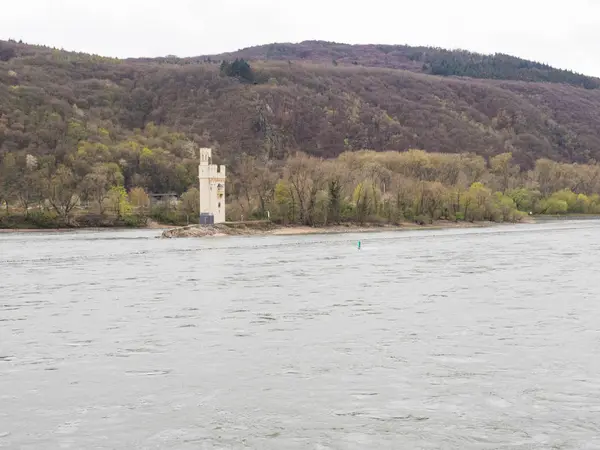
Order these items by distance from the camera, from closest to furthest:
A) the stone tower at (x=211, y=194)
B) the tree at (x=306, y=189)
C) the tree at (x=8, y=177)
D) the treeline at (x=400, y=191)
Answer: the stone tower at (x=211, y=194) → the tree at (x=306, y=189) → the treeline at (x=400, y=191) → the tree at (x=8, y=177)

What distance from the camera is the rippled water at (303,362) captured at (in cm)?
1548

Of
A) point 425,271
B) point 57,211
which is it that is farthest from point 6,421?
point 57,211

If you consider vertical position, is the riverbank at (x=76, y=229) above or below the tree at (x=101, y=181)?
below

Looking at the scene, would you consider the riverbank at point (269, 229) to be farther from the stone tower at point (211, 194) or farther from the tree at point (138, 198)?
the tree at point (138, 198)

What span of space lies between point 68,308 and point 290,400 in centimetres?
1730

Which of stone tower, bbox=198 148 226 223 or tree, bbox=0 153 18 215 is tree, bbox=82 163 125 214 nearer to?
tree, bbox=0 153 18 215

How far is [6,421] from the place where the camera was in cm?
1617

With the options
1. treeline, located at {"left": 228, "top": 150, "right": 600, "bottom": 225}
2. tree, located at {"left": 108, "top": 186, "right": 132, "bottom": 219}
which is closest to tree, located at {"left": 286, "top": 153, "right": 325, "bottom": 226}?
treeline, located at {"left": 228, "top": 150, "right": 600, "bottom": 225}

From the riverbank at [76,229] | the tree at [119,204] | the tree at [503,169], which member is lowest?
the riverbank at [76,229]

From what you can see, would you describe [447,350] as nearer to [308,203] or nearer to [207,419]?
[207,419]

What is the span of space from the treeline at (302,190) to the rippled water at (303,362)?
7260 cm

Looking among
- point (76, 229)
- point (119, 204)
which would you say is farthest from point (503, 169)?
point (76, 229)

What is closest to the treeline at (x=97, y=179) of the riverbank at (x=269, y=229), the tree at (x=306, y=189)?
the tree at (x=306, y=189)

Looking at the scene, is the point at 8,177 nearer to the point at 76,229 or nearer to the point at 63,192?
the point at 63,192
